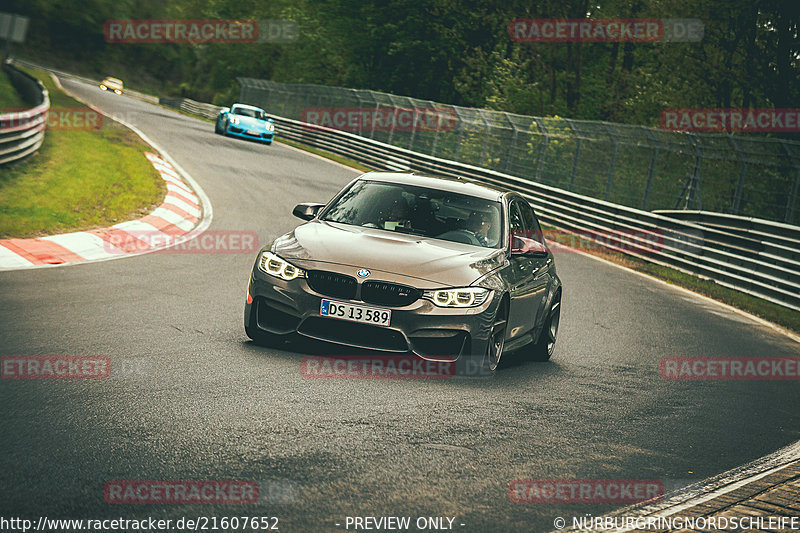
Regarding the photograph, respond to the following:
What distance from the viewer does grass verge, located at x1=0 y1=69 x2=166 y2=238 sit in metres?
13.6

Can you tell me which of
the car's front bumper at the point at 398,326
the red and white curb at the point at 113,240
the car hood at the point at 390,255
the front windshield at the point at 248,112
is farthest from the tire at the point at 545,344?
the front windshield at the point at 248,112

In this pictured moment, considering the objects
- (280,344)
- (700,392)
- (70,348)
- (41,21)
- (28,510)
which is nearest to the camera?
(28,510)

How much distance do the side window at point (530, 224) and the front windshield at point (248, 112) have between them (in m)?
29.0

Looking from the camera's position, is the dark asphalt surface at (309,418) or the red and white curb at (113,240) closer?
the dark asphalt surface at (309,418)

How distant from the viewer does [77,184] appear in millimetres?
16781

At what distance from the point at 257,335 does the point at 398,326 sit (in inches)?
51.3

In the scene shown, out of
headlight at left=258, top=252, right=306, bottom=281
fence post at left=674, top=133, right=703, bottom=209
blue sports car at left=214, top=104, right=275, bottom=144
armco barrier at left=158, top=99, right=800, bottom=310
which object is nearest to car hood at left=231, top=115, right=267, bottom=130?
blue sports car at left=214, top=104, right=275, bottom=144

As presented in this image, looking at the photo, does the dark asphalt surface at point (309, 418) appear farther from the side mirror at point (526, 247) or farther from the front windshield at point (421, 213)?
the front windshield at point (421, 213)

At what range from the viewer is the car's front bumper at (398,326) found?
7.02 metres

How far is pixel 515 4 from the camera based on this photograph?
4603 centimetres

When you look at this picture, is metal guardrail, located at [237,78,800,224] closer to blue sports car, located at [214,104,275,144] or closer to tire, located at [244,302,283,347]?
blue sports car, located at [214,104,275,144]

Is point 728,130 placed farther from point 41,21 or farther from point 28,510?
point 41,21

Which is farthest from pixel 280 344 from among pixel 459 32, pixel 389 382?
pixel 459 32

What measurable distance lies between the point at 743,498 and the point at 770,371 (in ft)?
18.8
